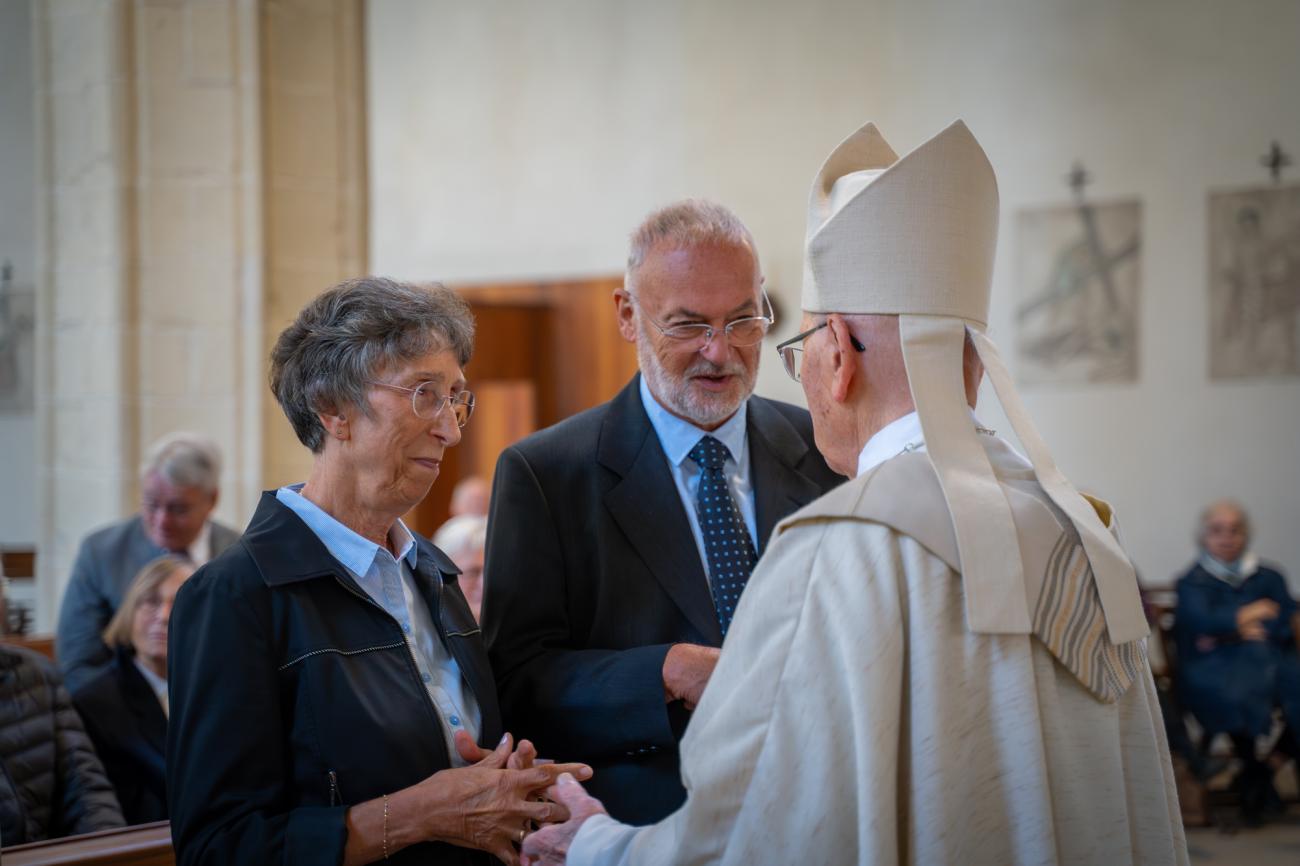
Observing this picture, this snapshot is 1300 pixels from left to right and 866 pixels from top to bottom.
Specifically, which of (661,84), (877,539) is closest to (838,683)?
(877,539)

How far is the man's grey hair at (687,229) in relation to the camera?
2553mm

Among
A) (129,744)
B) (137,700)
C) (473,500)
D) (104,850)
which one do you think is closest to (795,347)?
(104,850)

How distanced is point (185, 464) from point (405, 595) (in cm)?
317

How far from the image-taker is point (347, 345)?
2.15m

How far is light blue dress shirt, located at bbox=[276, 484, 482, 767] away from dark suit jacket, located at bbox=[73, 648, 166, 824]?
5.64 feet

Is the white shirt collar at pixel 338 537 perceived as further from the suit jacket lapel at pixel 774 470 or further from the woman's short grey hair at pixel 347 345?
the suit jacket lapel at pixel 774 470

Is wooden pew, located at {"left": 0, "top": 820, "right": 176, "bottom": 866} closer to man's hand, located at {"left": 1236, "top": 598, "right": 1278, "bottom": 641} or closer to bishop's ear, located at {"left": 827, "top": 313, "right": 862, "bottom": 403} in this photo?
bishop's ear, located at {"left": 827, "top": 313, "right": 862, "bottom": 403}

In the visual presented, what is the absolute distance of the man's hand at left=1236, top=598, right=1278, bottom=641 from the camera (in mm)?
6719

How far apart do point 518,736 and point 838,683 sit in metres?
1.05

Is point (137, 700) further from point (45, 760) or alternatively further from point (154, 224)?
point (154, 224)

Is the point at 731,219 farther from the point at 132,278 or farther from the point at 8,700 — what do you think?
the point at 132,278

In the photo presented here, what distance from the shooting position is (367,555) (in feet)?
7.02

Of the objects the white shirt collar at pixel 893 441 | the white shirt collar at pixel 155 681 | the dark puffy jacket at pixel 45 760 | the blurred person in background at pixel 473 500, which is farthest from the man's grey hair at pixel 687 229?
the blurred person in background at pixel 473 500

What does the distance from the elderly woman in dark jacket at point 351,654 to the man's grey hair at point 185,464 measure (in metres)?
3.02
